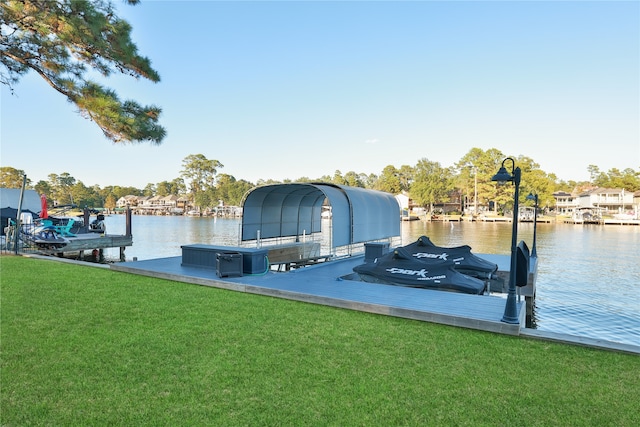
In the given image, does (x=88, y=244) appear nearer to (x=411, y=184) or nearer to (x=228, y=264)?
(x=228, y=264)

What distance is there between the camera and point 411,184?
105750 millimetres

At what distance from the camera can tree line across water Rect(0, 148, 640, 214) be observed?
268 ft

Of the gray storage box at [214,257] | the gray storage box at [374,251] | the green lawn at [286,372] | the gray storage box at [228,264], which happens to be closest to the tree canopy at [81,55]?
the gray storage box at [228,264]

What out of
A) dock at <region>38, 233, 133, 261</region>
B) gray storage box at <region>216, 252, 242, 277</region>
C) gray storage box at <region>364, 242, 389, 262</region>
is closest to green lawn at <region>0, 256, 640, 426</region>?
gray storage box at <region>216, 252, 242, 277</region>

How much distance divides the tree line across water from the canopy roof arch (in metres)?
35.6

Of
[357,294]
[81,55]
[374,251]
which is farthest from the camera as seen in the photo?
[374,251]

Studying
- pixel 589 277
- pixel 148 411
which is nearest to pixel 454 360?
pixel 148 411

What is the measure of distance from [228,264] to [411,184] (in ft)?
327

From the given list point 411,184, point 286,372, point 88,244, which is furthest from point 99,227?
point 411,184

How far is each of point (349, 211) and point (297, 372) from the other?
1037 centimetres

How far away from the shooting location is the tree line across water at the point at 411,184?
81.6 meters

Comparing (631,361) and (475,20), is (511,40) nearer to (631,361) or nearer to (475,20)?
(475,20)

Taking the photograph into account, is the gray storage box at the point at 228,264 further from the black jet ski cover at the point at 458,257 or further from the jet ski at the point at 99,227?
the jet ski at the point at 99,227

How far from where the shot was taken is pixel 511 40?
2442 cm
